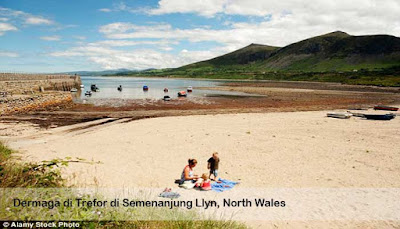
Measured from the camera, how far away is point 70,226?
17.1ft

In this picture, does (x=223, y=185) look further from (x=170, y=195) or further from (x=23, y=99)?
(x=23, y=99)

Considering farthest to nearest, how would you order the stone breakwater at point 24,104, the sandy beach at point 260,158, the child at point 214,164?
the stone breakwater at point 24,104 < the child at point 214,164 < the sandy beach at point 260,158

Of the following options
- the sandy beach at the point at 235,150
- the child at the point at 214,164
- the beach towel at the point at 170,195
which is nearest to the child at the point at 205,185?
the child at the point at 214,164

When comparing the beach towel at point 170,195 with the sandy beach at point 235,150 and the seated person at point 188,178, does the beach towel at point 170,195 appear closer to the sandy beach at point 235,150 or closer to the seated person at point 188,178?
the seated person at point 188,178

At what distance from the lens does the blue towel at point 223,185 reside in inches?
422

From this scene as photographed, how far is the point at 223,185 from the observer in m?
11.0

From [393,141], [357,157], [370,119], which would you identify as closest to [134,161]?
[357,157]

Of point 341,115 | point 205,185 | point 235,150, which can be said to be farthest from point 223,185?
point 341,115

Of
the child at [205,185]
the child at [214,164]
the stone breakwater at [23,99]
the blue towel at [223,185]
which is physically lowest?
the blue towel at [223,185]

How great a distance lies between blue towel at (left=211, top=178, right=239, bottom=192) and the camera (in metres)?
10.7

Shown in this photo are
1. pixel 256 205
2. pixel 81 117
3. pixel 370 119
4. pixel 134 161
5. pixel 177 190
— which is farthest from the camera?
pixel 81 117

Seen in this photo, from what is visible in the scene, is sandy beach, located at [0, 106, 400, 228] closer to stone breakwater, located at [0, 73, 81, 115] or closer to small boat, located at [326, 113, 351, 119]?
small boat, located at [326, 113, 351, 119]

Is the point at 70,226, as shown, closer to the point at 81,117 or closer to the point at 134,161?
the point at 134,161

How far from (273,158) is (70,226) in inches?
478
